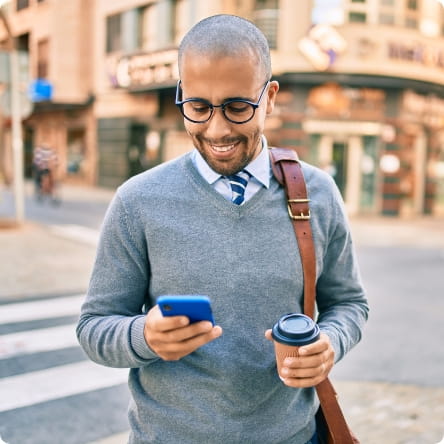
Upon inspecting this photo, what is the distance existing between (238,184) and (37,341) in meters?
4.51

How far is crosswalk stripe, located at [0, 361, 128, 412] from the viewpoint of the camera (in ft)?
14.3

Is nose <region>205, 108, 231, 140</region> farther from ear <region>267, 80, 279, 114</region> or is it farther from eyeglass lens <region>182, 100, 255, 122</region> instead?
ear <region>267, 80, 279, 114</region>

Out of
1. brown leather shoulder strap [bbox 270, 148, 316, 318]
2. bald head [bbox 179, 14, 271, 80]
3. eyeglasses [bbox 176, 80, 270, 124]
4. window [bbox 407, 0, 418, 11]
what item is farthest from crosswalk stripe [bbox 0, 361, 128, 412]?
window [bbox 407, 0, 418, 11]

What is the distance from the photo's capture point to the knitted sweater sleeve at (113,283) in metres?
1.59

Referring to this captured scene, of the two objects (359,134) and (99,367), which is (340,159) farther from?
(99,367)

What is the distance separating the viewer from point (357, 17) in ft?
60.3

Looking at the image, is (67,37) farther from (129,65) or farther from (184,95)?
(184,95)

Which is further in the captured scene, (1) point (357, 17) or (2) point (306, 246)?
(1) point (357, 17)

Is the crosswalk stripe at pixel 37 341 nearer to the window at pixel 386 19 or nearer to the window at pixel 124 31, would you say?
the window at pixel 386 19

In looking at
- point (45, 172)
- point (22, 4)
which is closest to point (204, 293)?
point (45, 172)

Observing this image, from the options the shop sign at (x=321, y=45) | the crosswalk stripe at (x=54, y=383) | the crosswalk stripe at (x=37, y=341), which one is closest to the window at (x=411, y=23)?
the shop sign at (x=321, y=45)

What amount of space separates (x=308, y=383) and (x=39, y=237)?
10.7 m

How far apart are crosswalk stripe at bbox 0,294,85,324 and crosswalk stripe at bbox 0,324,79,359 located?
49 centimetres

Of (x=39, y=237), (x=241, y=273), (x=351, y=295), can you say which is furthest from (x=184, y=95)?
(x=39, y=237)
